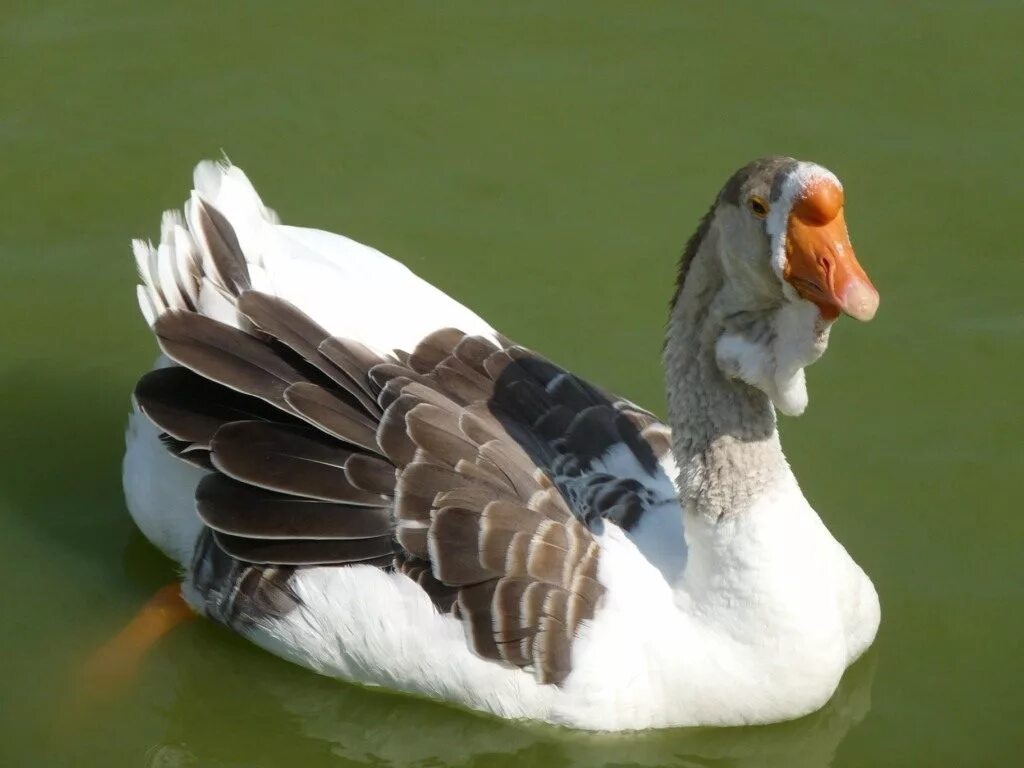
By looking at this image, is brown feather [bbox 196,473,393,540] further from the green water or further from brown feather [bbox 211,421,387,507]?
the green water

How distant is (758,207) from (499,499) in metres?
1.50

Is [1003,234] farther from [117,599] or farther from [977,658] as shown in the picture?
[117,599]

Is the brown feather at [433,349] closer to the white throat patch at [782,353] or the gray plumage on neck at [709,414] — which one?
the gray plumage on neck at [709,414]

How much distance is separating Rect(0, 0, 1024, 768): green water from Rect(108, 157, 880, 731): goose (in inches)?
14.6

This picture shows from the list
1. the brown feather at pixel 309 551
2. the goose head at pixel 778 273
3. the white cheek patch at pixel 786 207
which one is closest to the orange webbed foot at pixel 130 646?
the brown feather at pixel 309 551

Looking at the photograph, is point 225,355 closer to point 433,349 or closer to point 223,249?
point 223,249

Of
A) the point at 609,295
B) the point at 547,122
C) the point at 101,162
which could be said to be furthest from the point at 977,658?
the point at 101,162

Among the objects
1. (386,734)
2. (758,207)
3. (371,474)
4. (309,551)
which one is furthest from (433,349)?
(758,207)

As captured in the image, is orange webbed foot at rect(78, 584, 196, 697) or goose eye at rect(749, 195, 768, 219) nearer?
goose eye at rect(749, 195, 768, 219)

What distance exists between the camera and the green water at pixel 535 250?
6.25 meters

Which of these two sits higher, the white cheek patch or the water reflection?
the white cheek patch

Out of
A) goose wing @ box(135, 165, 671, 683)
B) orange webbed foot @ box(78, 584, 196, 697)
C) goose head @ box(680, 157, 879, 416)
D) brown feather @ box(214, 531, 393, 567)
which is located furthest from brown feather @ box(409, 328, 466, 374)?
orange webbed foot @ box(78, 584, 196, 697)

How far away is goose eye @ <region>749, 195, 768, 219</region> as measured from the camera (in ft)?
16.3

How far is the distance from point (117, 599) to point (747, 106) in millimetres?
4565
